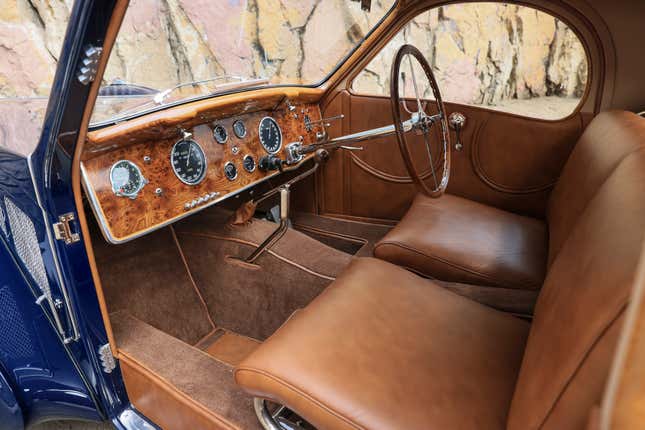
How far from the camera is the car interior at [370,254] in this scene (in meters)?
0.77

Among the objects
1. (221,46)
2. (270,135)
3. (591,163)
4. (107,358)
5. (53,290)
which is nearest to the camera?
(53,290)

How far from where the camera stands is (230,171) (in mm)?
1571

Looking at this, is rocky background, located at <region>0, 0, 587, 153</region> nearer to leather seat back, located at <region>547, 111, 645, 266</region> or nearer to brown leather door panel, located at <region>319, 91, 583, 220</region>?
brown leather door panel, located at <region>319, 91, 583, 220</region>

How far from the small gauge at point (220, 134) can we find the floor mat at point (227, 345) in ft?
2.65

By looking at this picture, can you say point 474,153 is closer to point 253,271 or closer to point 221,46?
point 253,271

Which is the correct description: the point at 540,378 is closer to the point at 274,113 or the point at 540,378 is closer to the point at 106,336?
the point at 106,336

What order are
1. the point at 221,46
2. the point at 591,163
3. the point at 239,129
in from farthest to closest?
the point at 221,46 < the point at 239,129 < the point at 591,163

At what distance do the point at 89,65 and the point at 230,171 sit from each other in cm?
81

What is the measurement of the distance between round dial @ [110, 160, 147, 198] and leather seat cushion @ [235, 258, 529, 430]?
599 millimetres

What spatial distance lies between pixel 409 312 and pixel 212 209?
1160 mm

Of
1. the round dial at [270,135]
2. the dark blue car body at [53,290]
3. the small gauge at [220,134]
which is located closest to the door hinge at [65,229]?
the dark blue car body at [53,290]

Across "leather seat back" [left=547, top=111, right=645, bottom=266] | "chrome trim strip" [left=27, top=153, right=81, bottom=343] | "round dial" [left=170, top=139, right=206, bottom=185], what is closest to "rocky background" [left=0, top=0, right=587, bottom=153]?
"chrome trim strip" [left=27, top=153, right=81, bottom=343]

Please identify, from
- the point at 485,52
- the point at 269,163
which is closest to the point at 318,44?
the point at 269,163

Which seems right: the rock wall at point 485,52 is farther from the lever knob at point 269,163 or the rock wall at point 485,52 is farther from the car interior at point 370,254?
the lever knob at point 269,163
